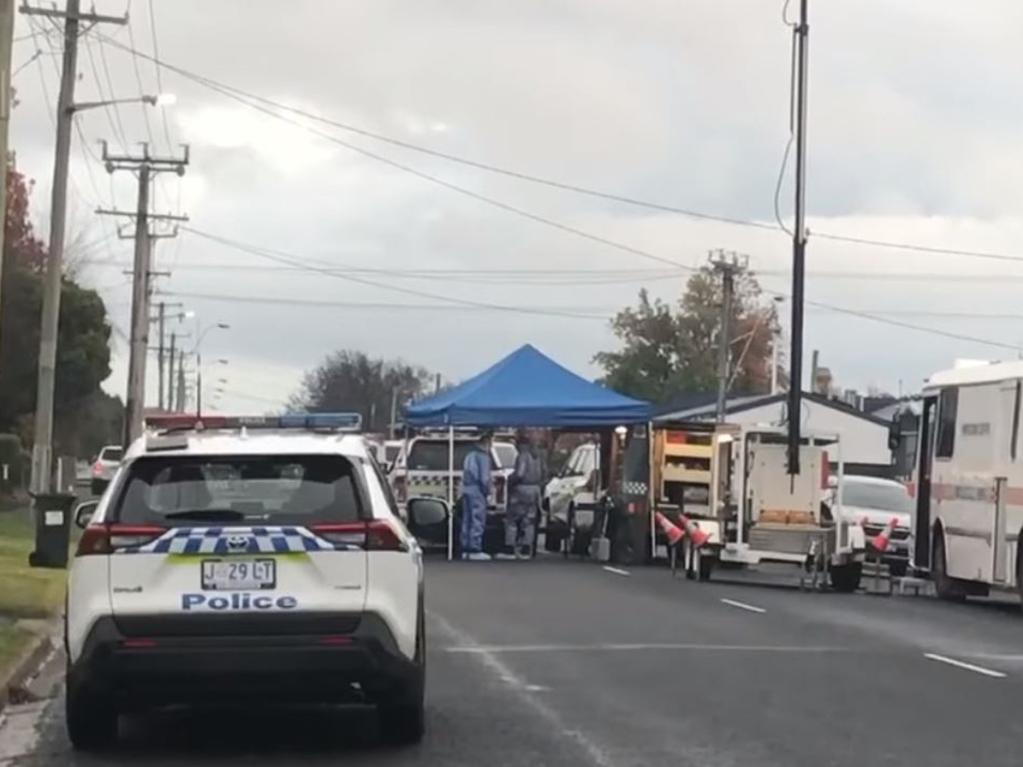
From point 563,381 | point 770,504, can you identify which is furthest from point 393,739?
point 563,381

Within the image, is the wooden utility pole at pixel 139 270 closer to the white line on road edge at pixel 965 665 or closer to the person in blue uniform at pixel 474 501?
the person in blue uniform at pixel 474 501

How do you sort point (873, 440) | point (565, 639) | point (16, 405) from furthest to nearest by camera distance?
1. point (873, 440)
2. point (16, 405)
3. point (565, 639)

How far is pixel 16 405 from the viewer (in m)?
55.1

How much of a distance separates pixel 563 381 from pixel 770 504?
23.7 feet

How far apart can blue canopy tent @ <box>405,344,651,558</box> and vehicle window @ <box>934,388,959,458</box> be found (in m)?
6.93

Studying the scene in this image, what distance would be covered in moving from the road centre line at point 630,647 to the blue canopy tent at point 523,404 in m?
14.8

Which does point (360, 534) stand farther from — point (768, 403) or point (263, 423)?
point (768, 403)

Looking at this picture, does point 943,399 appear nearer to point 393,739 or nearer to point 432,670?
point 432,670

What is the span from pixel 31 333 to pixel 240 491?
4471 cm

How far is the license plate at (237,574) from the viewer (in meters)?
10.3

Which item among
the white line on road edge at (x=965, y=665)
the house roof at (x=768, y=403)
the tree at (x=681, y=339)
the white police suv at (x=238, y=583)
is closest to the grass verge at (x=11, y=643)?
the white police suv at (x=238, y=583)

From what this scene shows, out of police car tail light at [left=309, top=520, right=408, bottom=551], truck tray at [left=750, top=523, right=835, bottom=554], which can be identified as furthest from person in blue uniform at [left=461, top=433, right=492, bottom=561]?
police car tail light at [left=309, top=520, right=408, bottom=551]

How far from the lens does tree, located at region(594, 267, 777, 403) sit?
107 metres

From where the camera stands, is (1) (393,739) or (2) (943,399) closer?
(1) (393,739)
